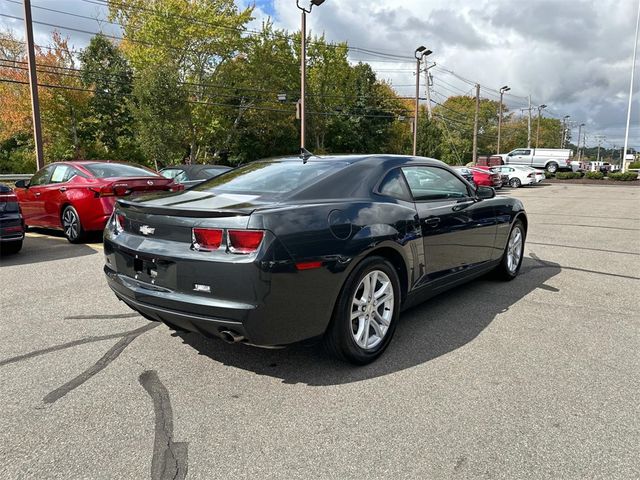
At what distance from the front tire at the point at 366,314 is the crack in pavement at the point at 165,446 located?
1076 millimetres

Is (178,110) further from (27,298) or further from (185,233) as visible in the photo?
(185,233)

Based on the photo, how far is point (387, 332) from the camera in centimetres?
354

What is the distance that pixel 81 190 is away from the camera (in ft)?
25.5

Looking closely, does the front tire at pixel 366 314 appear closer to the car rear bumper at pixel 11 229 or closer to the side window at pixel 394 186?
the side window at pixel 394 186

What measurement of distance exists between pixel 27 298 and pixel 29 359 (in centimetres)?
183

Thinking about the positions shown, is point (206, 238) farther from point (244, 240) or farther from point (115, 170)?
point (115, 170)

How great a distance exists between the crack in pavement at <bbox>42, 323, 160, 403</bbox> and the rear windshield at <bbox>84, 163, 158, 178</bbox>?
481 centimetres

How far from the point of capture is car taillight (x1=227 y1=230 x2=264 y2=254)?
2.76m

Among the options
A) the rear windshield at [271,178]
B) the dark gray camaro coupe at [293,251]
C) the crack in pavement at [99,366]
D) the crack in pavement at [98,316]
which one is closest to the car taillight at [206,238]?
the dark gray camaro coupe at [293,251]

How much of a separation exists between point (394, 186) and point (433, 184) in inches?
27.6

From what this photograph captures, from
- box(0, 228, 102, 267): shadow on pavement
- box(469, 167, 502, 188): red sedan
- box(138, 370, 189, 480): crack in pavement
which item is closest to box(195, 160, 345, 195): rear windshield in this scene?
box(138, 370, 189, 480): crack in pavement

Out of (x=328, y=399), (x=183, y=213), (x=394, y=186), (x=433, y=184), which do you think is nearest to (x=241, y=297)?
(x=183, y=213)

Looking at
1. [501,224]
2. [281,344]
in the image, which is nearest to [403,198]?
[281,344]

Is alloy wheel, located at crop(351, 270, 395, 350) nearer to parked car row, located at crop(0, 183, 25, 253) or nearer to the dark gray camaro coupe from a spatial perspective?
the dark gray camaro coupe
